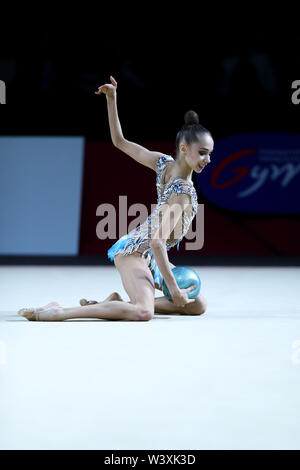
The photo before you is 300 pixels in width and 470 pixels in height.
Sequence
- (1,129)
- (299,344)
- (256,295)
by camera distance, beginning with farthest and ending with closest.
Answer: (1,129)
(256,295)
(299,344)

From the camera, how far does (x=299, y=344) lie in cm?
308

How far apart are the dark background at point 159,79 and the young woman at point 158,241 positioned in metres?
4.66

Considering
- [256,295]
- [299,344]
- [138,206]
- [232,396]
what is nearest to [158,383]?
[232,396]

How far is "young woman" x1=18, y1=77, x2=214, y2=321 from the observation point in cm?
352

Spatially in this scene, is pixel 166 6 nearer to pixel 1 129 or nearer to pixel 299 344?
pixel 1 129

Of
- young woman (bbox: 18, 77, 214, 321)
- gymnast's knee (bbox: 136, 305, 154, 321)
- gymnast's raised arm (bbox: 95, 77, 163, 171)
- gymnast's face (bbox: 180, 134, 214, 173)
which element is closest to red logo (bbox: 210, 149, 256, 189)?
gymnast's raised arm (bbox: 95, 77, 163, 171)

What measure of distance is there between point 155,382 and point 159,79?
6762mm

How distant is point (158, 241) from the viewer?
11.3ft

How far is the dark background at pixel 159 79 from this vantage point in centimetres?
841

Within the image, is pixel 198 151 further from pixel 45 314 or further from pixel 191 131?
pixel 45 314

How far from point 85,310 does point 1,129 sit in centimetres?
524

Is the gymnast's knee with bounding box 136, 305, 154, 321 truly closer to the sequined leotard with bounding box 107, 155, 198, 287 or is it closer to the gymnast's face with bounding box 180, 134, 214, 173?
the sequined leotard with bounding box 107, 155, 198, 287

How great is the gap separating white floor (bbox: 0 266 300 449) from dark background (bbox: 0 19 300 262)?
444 cm

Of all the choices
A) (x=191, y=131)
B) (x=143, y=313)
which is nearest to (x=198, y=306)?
(x=143, y=313)
